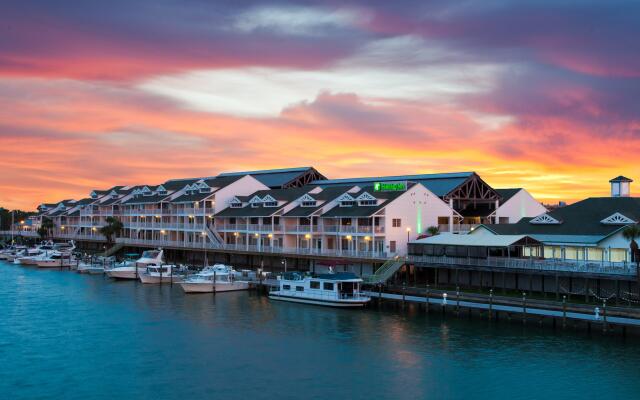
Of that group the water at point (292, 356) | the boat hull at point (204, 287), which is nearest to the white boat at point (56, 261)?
the boat hull at point (204, 287)

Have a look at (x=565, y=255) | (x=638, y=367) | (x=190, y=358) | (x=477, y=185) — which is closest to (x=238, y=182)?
(x=477, y=185)

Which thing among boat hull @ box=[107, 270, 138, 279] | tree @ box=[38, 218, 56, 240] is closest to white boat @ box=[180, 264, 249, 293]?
boat hull @ box=[107, 270, 138, 279]

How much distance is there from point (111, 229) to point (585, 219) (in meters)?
88.6

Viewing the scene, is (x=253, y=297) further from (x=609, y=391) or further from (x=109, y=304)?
(x=609, y=391)

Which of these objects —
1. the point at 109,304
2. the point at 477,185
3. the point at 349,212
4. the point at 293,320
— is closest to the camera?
the point at 293,320

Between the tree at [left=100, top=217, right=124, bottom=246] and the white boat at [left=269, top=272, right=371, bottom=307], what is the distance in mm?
64219

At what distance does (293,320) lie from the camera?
198 feet

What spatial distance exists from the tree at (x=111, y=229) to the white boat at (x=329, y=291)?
64219 millimetres

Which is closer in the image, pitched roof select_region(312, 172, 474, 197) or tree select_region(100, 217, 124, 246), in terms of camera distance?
pitched roof select_region(312, 172, 474, 197)

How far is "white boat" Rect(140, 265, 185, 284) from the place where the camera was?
8831 centimetres

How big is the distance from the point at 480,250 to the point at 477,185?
33.8m

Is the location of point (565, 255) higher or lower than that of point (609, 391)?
higher

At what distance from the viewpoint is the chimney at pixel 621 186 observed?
7519 centimetres

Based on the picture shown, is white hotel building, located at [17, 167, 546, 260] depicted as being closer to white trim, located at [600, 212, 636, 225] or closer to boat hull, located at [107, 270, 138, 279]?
boat hull, located at [107, 270, 138, 279]
